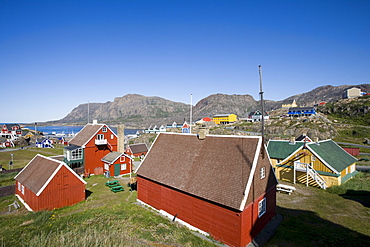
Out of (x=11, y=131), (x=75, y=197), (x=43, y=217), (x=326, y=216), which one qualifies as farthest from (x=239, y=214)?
(x=11, y=131)

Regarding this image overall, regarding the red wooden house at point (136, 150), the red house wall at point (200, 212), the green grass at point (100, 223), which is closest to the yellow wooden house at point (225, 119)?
the red wooden house at point (136, 150)

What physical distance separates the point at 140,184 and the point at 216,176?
31.3 feet

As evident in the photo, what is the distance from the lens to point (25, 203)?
2312cm

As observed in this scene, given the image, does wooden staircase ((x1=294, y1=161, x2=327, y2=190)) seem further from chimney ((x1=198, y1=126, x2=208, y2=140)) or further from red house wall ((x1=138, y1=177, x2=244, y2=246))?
red house wall ((x1=138, y1=177, x2=244, y2=246))

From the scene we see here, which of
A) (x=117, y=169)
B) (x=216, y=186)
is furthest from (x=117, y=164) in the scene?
(x=216, y=186)

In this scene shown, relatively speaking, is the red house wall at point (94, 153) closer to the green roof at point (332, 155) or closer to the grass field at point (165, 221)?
the grass field at point (165, 221)

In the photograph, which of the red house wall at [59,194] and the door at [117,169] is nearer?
the red house wall at [59,194]

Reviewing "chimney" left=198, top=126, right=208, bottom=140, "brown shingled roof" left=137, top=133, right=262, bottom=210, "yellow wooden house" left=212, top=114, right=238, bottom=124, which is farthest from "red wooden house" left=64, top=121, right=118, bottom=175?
"yellow wooden house" left=212, top=114, right=238, bottom=124

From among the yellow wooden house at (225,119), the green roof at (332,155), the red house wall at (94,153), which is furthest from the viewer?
the yellow wooden house at (225,119)

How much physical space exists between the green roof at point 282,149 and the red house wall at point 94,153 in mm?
29241

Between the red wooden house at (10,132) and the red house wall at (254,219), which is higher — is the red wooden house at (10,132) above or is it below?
above

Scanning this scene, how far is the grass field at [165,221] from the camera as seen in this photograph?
13.7 meters

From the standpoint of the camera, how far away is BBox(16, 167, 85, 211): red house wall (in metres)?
20.7

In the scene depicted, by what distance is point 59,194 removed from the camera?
2178 cm
